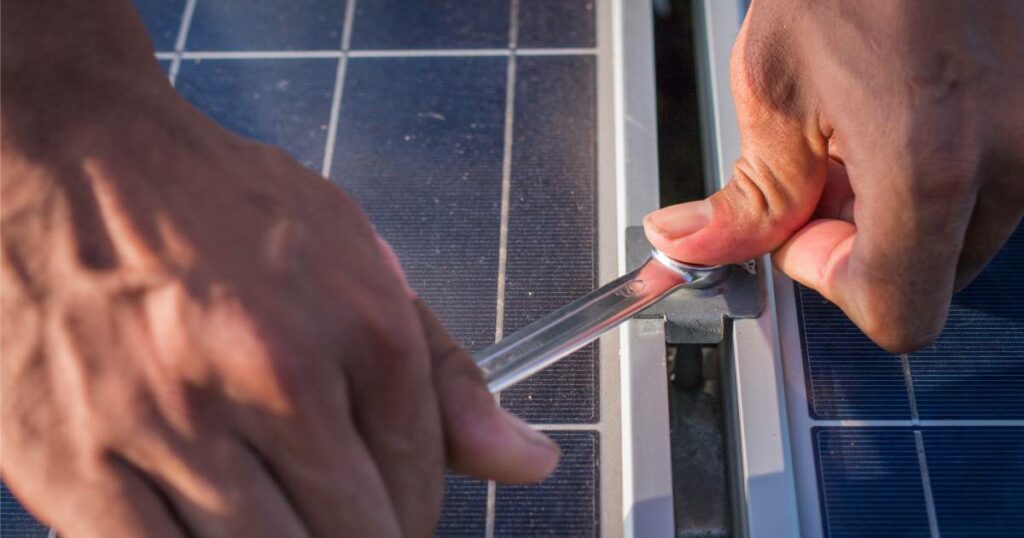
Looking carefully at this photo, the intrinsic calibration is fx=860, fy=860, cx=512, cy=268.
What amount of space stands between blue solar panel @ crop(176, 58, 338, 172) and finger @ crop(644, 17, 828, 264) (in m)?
0.78

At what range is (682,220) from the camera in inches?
53.8

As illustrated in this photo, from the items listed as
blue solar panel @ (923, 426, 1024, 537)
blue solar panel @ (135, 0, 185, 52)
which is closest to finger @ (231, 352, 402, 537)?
blue solar panel @ (923, 426, 1024, 537)

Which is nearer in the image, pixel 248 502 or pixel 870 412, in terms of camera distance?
pixel 248 502

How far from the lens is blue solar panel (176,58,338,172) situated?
1.77m

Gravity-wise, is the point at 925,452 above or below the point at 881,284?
below

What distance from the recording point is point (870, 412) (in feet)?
4.41

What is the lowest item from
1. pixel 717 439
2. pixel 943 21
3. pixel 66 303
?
pixel 66 303

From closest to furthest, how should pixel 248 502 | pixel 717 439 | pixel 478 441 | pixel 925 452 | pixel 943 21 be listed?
pixel 248 502 < pixel 478 441 < pixel 943 21 < pixel 925 452 < pixel 717 439

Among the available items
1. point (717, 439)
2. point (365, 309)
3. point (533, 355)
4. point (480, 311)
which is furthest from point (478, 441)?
point (717, 439)

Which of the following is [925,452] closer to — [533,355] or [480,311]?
[533,355]

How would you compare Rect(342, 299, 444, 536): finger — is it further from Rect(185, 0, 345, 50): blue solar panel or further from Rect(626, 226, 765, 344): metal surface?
Rect(185, 0, 345, 50): blue solar panel

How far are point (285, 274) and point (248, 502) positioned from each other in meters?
0.21

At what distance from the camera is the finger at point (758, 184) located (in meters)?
1.29

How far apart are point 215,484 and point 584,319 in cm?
65
